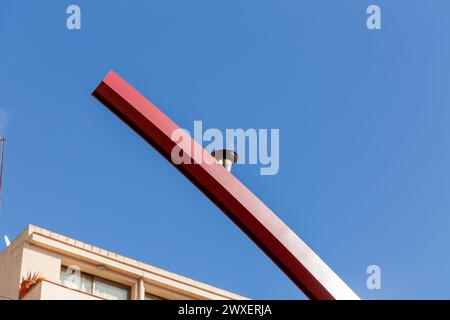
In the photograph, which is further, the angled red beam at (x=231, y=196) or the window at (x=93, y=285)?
the window at (x=93, y=285)

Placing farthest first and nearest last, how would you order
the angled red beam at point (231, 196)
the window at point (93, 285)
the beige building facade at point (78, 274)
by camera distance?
the window at point (93, 285) < the beige building facade at point (78, 274) < the angled red beam at point (231, 196)

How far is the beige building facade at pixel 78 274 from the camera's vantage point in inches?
563

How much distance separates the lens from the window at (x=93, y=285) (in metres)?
15.2

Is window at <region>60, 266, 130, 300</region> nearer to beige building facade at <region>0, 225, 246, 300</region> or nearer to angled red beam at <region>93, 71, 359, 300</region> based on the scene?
beige building facade at <region>0, 225, 246, 300</region>

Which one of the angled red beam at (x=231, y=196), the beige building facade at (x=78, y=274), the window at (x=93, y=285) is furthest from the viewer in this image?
the window at (x=93, y=285)

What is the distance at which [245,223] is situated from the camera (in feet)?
32.8

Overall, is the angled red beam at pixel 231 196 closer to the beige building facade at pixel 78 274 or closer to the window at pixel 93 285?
the beige building facade at pixel 78 274

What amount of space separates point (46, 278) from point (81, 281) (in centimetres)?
138

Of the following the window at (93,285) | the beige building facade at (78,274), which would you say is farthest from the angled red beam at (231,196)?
the window at (93,285)

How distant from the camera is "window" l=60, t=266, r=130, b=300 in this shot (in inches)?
599

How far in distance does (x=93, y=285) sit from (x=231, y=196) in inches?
249

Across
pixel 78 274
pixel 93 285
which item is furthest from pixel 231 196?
pixel 93 285
